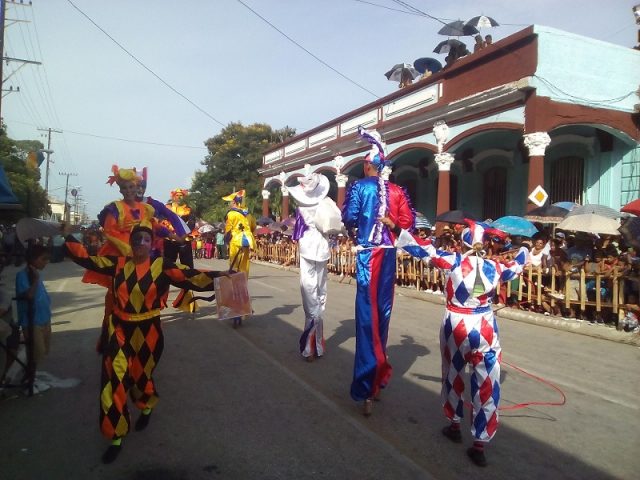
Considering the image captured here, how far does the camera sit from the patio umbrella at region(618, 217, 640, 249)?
8445 millimetres

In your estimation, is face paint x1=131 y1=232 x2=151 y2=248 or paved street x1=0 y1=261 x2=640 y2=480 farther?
face paint x1=131 y1=232 x2=151 y2=248

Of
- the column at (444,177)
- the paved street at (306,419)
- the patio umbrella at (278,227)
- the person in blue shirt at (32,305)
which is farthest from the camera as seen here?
the patio umbrella at (278,227)

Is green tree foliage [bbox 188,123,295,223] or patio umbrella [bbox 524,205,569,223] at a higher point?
green tree foliage [bbox 188,123,295,223]

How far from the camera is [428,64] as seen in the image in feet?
64.3

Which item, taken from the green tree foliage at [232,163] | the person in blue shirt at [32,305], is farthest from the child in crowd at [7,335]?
the green tree foliage at [232,163]

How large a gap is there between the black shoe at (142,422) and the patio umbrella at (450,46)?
16425mm

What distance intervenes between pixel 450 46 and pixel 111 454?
17.2m

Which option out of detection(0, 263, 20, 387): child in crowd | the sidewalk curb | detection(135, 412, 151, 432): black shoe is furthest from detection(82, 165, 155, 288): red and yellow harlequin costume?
the sidewalk curb

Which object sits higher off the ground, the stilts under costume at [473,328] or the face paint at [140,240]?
the face paint at [140,240]

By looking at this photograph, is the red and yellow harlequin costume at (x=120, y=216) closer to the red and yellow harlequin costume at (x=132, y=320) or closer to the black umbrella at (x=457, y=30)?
the red and yellow harlequin costume at (x=132, y=320)

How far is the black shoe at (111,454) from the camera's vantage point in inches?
133

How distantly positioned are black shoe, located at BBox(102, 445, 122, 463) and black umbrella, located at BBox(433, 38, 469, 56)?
1684 cm

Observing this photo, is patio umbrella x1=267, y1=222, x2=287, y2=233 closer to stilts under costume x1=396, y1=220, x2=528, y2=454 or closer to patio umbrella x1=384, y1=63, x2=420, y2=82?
patio umbrella x1=384, y1=63, x2=420, y2=82

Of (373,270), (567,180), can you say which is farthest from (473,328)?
(567,180)
